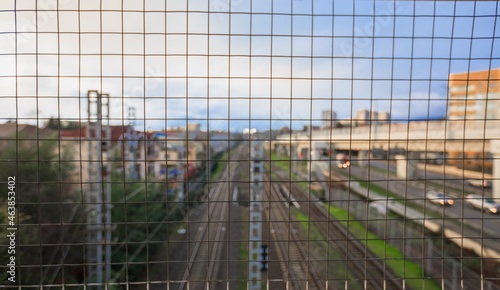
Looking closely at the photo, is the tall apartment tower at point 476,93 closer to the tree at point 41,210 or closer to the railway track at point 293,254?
the railway track at point 293,254

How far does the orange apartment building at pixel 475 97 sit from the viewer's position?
15.9ft

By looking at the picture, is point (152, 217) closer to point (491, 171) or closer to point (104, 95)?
point (104, 95)

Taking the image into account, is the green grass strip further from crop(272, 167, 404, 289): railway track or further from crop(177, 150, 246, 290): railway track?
crop(177, 150, 246, 290): railway track

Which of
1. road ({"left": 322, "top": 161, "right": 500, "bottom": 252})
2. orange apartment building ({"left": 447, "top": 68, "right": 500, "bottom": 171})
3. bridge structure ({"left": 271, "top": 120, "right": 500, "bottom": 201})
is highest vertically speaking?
orange apartment building ({"left": 447, "top": 68, "right": 500, "bottom": 171})

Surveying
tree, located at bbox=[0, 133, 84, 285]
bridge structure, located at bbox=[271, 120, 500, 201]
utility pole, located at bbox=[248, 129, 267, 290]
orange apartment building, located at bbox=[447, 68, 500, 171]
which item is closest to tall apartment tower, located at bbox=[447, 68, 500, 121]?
orange apartment building, located at bbox=[447, 68, 500, 171]

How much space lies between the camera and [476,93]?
18.6 feet

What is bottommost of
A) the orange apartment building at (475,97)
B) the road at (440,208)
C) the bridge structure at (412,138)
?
the road at (440,208)

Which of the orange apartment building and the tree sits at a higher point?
the orange apartment building

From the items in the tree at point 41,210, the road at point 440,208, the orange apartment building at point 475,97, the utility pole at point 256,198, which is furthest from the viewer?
the road at point 440,208

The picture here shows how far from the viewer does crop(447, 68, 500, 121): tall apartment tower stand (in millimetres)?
4879

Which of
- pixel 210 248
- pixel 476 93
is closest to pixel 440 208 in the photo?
pixel 476 93

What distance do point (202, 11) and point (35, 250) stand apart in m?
5.16

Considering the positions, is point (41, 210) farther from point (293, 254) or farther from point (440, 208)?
point (440, 208)

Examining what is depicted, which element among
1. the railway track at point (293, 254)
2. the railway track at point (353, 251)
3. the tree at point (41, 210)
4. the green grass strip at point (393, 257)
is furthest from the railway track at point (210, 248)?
the green grass strip at point (393, 257)
